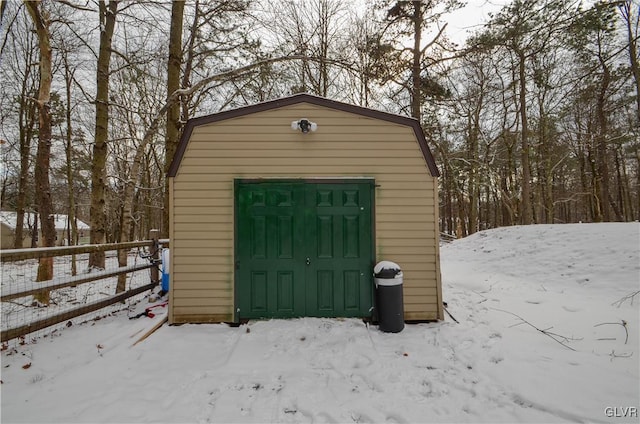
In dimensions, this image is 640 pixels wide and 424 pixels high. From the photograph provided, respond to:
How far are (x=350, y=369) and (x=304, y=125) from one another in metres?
3.53

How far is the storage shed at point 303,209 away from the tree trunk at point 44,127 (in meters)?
3.65

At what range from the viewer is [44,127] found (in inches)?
227

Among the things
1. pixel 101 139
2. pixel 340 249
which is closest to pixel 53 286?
pixel 340 249

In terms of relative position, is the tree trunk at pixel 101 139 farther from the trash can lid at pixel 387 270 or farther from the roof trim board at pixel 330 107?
the trash can lid at pixel 387 270

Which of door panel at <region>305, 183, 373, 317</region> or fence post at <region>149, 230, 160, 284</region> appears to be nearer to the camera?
door panel at <region>305, 183, 373, 317</region>

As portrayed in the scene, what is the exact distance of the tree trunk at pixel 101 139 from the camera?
A: 6.50 meters

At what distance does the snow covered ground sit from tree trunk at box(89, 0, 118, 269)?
3070 millimetres

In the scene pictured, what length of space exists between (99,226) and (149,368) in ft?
15.8

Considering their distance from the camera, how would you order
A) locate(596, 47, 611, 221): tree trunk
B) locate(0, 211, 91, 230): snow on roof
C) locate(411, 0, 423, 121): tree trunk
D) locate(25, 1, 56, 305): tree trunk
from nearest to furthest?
locate(25, 1, 56, 305): tree trunk < locate(411, 0, 423, 121): tree trunk < locate(596, 47, 611, 221): tree trunk < locate(0, 211, 91, 230): snow on roof

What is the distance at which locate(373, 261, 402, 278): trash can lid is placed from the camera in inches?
161

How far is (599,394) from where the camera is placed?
2.67 m

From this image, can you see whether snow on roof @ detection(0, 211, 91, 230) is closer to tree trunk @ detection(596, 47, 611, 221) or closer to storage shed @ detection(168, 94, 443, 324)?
storage shed @ detection(168, 94, 443, 324)

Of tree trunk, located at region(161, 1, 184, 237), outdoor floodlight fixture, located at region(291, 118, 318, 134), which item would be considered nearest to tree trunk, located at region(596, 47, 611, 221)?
outdoor floodlight fixture, located at region(291, 118, 318, 134)

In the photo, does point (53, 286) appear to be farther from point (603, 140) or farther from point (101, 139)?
point (603, 140)
